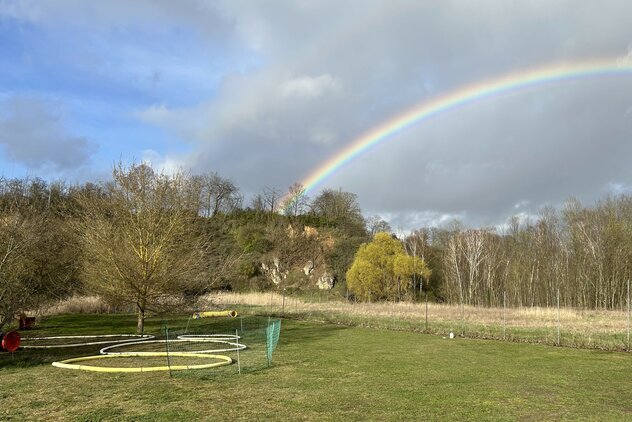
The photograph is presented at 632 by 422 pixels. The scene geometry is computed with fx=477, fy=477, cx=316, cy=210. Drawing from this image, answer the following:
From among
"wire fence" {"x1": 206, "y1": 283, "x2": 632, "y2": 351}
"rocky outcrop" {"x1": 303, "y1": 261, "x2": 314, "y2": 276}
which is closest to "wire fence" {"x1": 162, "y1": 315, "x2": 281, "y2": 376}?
"wire fence" {"x1": 206, "y1": 283, "x2": 632, "y2": 351}

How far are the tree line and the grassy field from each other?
670cm

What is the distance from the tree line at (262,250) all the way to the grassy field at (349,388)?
6.70m

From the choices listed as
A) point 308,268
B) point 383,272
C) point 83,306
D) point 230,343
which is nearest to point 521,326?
point 230,343

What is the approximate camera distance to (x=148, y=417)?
25.3 ft

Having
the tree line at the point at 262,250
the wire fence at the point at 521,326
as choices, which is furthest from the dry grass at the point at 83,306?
the wire fence at the point at 521,326

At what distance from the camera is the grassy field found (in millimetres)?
8133

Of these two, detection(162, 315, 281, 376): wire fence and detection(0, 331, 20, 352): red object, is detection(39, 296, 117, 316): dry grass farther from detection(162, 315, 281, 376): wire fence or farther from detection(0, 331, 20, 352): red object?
detection(0, 331, 20, 352): red object

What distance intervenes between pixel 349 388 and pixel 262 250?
7053cm

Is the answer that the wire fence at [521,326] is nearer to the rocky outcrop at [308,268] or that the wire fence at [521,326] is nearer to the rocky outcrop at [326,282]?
the rocky outcrop at [326,282]

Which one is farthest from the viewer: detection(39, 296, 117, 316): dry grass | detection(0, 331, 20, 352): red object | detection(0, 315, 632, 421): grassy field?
detection(39, 296, 117, 316): dry grass

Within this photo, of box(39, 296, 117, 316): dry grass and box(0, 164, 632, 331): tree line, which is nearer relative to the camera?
box(0, 164, 632, 331): tree line

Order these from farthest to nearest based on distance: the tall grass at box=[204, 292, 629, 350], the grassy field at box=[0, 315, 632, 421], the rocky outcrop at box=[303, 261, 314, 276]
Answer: the rocky outcrop at box=[303, 261, 314, 276], the tall grass at box=[204, 292, 629, 350], the grassy field at box=[0, 315, 632, 421]

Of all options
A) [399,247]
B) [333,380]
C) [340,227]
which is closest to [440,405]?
[333,380]

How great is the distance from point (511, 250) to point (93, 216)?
4738 cm
